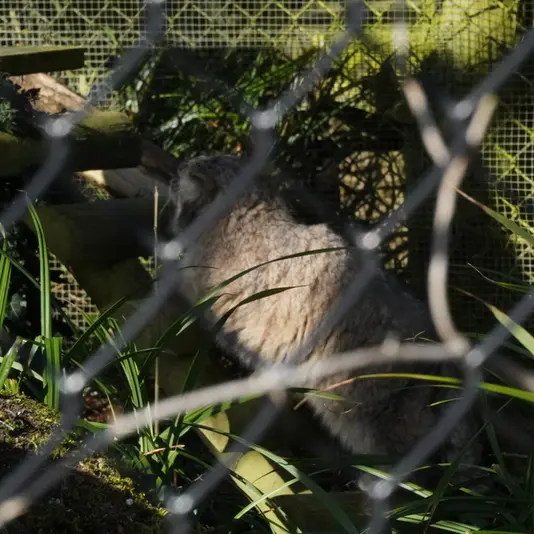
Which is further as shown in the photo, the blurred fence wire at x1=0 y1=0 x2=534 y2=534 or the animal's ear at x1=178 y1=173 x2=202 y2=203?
the animal's ear at x1=178 y1=173 x2=202 y2=203

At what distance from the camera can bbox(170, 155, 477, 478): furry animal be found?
2537 millimetres

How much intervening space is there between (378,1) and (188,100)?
0.95 meters

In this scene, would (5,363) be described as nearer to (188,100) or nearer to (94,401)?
(94,401)

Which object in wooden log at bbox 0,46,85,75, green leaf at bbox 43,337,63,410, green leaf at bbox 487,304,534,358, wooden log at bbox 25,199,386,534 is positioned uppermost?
wooden log at bbox 0,46,85,75

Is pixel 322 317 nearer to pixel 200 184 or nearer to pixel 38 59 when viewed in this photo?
pixel 200 184

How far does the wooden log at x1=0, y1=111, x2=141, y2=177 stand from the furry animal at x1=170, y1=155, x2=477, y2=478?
414mm

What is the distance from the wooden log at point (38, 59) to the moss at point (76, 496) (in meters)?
1.43

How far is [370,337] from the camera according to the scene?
8.32 ft

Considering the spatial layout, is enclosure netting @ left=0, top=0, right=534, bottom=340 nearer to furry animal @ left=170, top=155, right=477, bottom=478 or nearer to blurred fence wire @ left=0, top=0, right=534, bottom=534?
furry animal @ left=170, top=155, right=477, bottom=478

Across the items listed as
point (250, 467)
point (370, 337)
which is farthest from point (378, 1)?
point (250, 467)

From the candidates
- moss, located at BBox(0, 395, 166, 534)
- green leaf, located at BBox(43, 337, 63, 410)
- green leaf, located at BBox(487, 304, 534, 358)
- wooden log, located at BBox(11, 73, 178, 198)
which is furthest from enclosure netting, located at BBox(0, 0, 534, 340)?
moss, located at BBox(0, 395, 166, 534)

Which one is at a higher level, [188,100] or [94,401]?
[188,100]

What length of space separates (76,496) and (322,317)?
1239 mm

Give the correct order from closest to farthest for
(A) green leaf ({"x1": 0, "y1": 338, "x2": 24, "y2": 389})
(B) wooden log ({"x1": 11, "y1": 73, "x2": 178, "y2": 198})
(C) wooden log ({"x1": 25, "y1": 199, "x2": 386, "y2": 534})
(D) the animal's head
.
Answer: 1. (A) green leaf ({"x1": 0, "y1": 338, "x2": 24, "y2": 389})
2. (C) wooden log ({"x1": 25, "y1": 199, "x2": 386, "y2": 534})
3. (D) the animal's head
4. (B) wooden log ({"x1": 11, "y1": 73, "x2": 178, "y2": 198})
